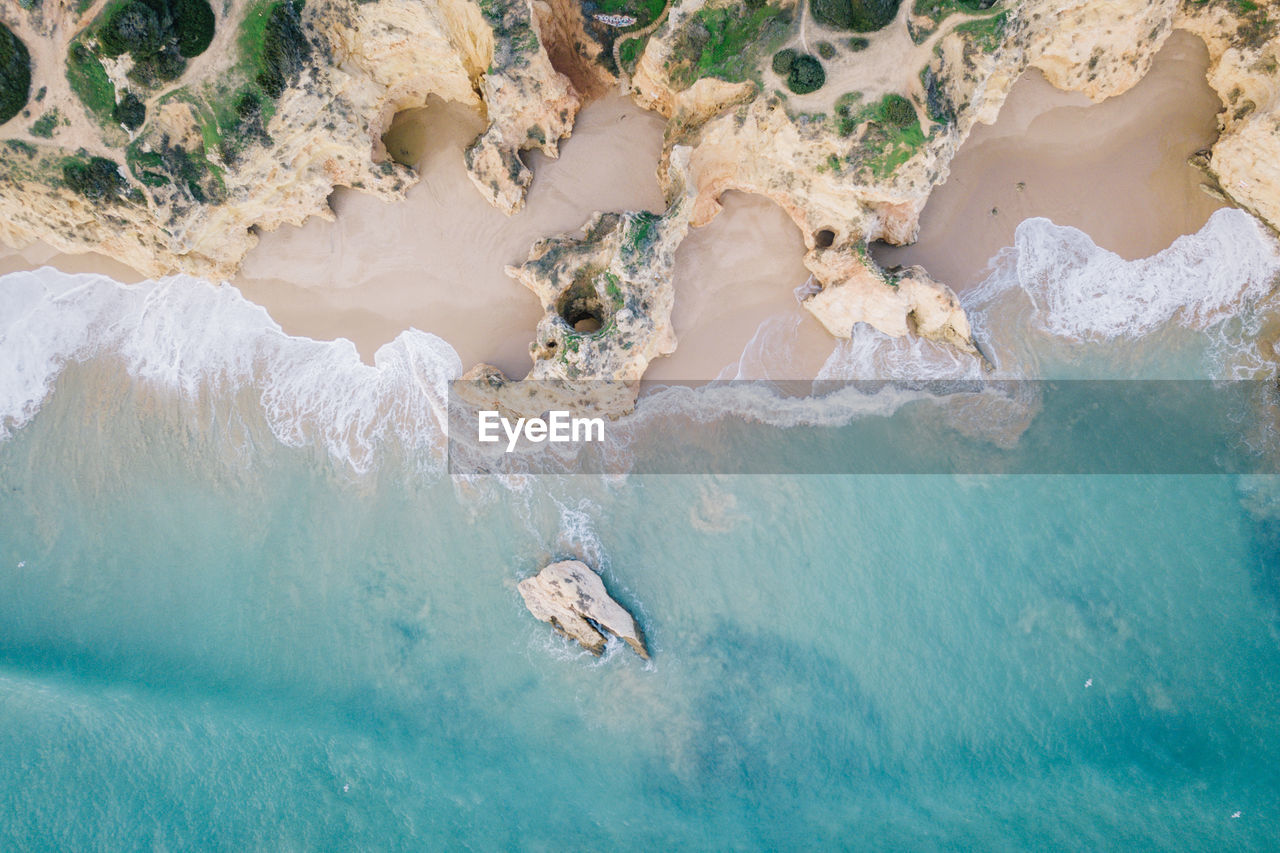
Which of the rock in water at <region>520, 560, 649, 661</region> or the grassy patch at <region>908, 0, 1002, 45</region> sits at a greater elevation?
the grassy patch at <region>908, 0, 1002, 45</region>

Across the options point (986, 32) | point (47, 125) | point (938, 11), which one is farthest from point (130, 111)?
point (986, 32)

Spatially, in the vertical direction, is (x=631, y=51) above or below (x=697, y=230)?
above

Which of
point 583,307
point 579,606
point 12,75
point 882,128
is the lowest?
point 579,606

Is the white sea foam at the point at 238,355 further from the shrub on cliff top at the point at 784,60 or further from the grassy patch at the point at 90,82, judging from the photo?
the shrub on cliff top at the point at 784,60

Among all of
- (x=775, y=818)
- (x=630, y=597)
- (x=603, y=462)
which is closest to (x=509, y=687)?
(x=630, y=597)

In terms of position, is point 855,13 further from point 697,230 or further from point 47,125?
point 47,125

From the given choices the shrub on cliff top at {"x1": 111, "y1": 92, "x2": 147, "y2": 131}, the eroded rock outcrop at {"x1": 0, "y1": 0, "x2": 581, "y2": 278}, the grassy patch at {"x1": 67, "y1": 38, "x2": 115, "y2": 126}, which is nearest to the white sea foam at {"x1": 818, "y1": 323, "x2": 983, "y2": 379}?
the eroded rock outcrop at {"x1": 0, "y1": 0, "x2": 581, "y2": 278}

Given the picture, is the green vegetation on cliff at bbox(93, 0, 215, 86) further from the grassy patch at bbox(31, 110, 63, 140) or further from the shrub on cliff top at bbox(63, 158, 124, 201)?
the shrub on cliff top at bbox(63, 158, 124, 201)
